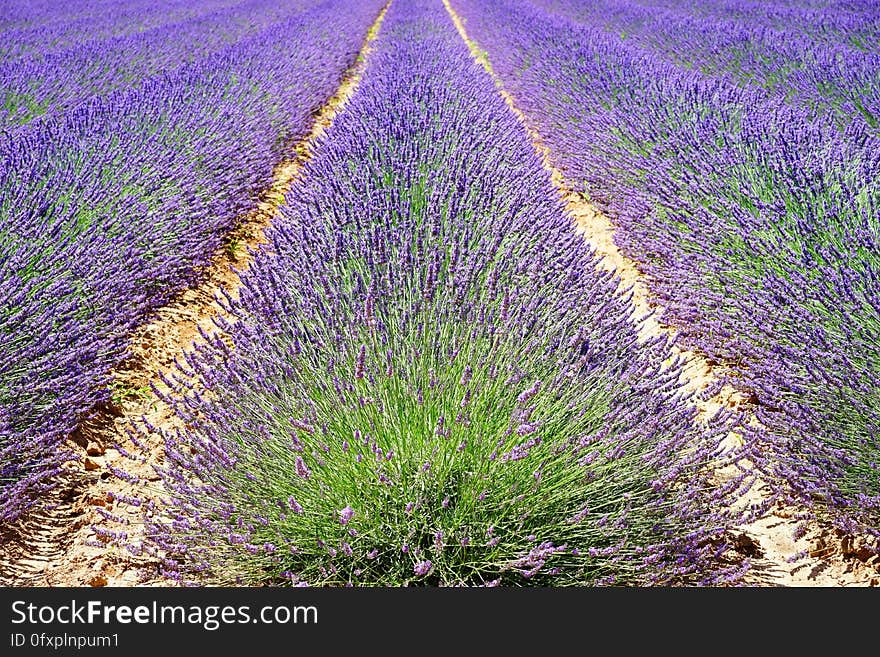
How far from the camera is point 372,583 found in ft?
4.67

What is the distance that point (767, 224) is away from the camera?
9.43ft

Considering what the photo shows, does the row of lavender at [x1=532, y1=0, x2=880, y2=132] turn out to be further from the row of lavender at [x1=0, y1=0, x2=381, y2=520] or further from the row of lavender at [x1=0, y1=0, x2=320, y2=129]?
the row of lavender at [x1=0, y1=0, x2=320, y2=129]

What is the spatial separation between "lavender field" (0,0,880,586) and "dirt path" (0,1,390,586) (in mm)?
11

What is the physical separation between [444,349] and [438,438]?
0.34 metres

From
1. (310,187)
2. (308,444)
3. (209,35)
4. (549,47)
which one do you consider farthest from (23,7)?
(308,444)

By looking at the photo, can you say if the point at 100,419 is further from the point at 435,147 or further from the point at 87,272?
the point at 435,147

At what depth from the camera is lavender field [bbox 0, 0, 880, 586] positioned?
1532 mm

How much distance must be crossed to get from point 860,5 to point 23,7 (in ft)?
51.9

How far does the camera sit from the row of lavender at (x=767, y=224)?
195 centimetres

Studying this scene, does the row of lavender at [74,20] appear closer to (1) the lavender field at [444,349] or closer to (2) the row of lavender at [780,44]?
(1) the lavender field at [444,349]

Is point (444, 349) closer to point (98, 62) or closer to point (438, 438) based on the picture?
point (438, 438)

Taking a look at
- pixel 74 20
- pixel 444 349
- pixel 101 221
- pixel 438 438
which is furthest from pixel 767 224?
pixel 74 20

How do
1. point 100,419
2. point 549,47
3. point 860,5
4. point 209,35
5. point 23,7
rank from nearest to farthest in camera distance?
point 100,419 < point 549,47 < point 860,5 < point 209,35 < point 23,7

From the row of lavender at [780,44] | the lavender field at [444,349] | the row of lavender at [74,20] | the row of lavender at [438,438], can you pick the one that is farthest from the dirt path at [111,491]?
the row of lavender at [74,20]
